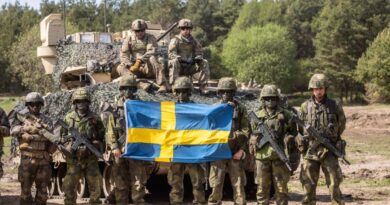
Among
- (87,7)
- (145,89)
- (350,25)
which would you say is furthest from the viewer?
(87,7)

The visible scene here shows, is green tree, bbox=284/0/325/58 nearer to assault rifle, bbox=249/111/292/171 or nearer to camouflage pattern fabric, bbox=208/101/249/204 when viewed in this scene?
camouflage pattern fabric, bbox=208/101/249/204

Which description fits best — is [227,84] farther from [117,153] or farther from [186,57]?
[186,57]

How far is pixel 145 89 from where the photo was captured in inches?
549

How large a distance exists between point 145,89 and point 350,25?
1823 inches

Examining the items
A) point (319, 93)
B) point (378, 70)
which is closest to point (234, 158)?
point (319, 93)

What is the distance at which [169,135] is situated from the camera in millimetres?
12117

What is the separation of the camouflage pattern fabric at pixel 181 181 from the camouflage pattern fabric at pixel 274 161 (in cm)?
90

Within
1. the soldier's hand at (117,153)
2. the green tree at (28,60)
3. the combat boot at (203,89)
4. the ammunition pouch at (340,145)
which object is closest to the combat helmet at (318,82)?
the ammunition pouch at (340,145)

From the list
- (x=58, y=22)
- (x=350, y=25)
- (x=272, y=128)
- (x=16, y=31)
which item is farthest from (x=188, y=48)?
(x=16, y=31)

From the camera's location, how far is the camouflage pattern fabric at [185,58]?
1418 centimetres

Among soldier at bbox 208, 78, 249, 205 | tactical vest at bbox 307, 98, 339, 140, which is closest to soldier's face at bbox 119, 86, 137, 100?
soldier at bbox 208, 78, 249, 205

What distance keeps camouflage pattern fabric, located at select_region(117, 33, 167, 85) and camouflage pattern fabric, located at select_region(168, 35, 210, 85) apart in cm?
22

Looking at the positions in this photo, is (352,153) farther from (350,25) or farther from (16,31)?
(16,31)

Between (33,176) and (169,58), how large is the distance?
373cm
